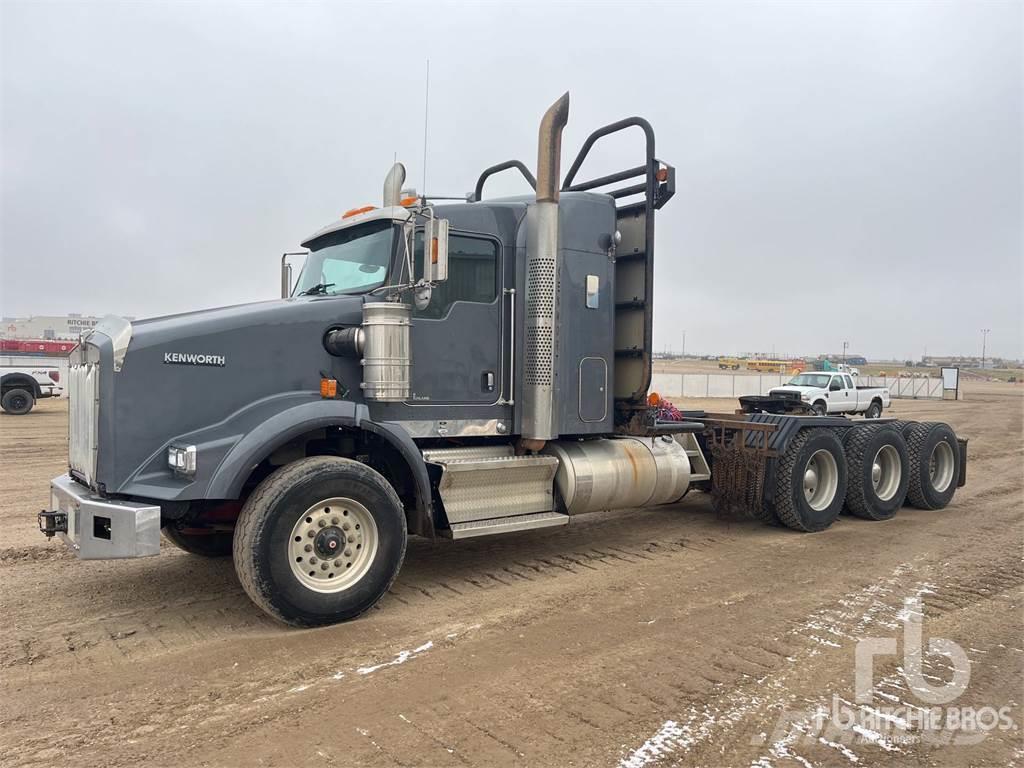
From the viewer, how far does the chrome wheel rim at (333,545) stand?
479 cm

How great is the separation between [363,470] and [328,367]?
0.87m

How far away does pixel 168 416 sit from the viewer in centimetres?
472

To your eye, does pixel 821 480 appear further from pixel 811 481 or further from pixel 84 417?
pixel 84 417

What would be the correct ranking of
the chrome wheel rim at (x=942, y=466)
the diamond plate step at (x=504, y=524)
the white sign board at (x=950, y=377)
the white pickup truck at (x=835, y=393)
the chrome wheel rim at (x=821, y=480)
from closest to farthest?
the diamond plate step at (x=504, y=524), the chrome wheel rim at (x=821, y=480), the chrome wheel rim at (x=942, y=466), the white pickup truck at (x=835, y=393), the white sign board at (x=950, y=377)

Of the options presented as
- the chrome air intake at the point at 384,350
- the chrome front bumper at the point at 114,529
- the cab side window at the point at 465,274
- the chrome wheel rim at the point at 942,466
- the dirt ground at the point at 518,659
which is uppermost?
the cab side window at the point at 465,274

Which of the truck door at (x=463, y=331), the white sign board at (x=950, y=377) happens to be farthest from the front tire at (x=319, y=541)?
the white sign board at (x=950, y=377)

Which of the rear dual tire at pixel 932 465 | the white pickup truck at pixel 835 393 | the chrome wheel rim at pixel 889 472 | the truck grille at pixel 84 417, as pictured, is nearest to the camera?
the truck grille at pixel 84 417

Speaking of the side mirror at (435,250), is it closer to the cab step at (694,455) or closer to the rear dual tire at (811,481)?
the cab step at (694,455)

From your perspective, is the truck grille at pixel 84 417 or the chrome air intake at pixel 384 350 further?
the chrome air intake at pixel 384 350

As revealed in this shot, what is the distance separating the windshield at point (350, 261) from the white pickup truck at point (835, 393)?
2332cm

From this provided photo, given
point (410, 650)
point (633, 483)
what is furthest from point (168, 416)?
point (633, 483)

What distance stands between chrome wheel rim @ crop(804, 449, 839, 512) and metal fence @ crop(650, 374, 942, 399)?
30.5 metres

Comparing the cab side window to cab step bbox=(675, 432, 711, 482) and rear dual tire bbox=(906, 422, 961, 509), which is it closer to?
cab step bbox=(675, 432, 711, 482)

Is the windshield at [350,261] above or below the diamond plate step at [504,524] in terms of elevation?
above
